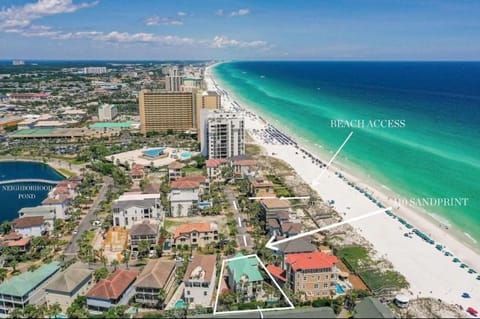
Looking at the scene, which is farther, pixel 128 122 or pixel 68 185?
pixel 128 122

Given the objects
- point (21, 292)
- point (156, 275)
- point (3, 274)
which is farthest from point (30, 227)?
point (156, 275)

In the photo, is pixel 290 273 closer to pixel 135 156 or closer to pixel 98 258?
pixel 98 258

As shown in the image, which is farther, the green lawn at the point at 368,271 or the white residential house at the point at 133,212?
the white residential house at the point at 133,212

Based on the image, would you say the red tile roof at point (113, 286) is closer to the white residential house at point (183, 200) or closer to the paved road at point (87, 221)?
the paved road at point (87, 221)

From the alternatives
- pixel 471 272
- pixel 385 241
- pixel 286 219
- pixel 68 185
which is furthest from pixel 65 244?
pixel 471 272

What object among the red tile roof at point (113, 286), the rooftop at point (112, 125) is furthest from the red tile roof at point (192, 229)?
the rooftop at point (112, 125)

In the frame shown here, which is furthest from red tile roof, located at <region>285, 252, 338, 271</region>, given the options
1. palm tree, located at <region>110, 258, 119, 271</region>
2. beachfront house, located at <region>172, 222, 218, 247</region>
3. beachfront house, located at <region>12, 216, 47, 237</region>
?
beachfront house, located at <region>12, 216, 47, 237</region>

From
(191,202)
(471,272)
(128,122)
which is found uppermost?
(128,122)

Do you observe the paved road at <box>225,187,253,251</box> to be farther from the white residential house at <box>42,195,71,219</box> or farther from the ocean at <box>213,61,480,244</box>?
the ocean at <box>213,61,480,244</box>
